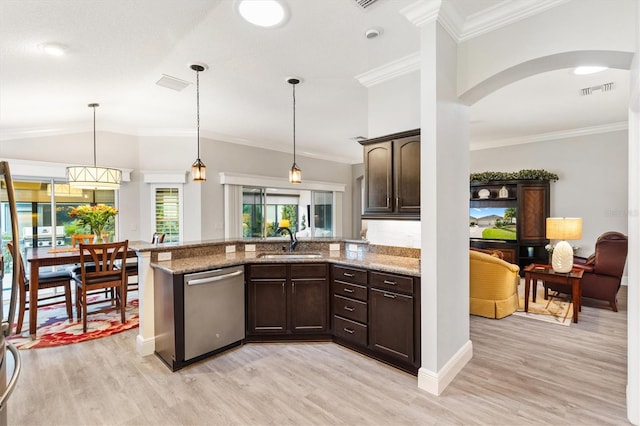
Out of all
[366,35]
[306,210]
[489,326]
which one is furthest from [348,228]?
[366,35]

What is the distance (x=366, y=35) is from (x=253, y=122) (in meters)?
3.12

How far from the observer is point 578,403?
2393 mm

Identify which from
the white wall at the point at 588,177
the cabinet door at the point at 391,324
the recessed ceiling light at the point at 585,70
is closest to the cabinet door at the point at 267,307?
the cabinet door at the point at 391,324

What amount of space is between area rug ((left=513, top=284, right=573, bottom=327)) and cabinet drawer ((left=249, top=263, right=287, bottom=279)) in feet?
10.9

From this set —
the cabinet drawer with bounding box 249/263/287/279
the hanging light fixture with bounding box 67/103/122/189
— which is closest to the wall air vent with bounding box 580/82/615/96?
the cabinet drawer with bounding box 249/263/287/279

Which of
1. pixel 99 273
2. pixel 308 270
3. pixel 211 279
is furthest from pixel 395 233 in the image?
pixel 99 273

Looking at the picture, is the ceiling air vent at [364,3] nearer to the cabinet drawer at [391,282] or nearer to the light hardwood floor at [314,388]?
the cabinet drawer at [391,282]

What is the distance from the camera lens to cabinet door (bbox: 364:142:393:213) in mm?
3291

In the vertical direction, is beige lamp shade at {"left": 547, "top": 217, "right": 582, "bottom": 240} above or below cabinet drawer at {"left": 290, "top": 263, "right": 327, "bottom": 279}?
above

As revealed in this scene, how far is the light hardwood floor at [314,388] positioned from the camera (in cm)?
226

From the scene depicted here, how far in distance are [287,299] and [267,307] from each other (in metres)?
0.23

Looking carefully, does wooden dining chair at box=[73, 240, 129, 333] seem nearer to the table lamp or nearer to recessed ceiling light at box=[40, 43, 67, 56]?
recessed ceiling light at box=[40, 43, 67, 56]

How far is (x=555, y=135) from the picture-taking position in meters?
6.38

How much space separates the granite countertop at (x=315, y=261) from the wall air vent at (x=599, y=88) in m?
3.43
